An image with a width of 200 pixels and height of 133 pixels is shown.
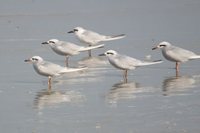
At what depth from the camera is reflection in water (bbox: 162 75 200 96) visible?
12.0m

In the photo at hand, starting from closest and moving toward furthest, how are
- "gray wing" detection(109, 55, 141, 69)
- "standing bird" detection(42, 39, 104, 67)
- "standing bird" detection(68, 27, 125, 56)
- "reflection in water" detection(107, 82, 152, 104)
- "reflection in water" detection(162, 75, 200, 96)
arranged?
1. "reflection in water" detection(107, 82, 152, 104)
2. "reflection in water" detection(162, 75, 200, 96)
3. "gray wing" detection(109, 55, 141, 69)
4. "standing bird" detection(42, 39, 104, 67)
5. "standing bird" detection(68, 27, 125, 56)

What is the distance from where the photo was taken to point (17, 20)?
22250mm

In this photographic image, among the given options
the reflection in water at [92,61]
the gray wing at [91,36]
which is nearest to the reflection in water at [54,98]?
the reflection in water at [92,61]

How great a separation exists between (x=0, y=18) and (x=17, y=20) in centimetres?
70

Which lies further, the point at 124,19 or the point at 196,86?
the point at 124,19

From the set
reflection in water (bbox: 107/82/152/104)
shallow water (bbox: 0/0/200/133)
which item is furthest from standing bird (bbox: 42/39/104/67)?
reflection in water (bbox: 107/82/152/104)

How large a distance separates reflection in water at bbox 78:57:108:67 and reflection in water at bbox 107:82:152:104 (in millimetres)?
2526

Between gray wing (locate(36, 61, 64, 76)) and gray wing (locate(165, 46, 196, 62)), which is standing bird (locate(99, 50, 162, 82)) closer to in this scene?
gray wing (locate(165, 46, 196, 62))

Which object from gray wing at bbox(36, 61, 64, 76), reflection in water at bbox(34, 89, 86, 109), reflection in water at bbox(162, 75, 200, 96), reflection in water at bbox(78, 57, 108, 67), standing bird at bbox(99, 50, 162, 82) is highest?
reflection in water at bbox(78, 57, 108, 67)

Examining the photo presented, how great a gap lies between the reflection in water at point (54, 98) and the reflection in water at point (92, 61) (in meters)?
3.13

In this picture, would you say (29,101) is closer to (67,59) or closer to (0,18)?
(67,59)

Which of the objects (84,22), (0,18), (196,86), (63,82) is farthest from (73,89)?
(0,18)

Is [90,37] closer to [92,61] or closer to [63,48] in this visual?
[92,61]

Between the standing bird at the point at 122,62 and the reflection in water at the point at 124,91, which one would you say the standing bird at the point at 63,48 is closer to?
the standing bird at the point at 122,62
